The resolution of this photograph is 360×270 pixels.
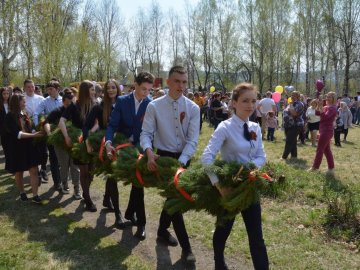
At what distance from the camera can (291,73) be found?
47781 millimetres

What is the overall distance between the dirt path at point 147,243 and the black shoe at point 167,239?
0.07 meters

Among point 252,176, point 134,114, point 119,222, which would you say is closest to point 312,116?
point 119,222

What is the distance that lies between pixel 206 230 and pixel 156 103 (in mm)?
2054

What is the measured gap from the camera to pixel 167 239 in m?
4.59

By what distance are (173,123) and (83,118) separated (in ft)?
8.55

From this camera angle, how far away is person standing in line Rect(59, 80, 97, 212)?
5719 mm

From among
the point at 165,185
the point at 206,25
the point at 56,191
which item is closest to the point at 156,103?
the point at 165,185

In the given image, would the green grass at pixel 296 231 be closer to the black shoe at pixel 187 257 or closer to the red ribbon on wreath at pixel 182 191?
the black shoe at pixel 187 257

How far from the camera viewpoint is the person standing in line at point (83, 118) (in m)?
5.72

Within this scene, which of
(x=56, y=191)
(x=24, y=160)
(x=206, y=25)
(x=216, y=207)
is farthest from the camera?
(x=206, y=25)

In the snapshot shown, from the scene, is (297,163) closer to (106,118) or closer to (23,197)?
(106,118)

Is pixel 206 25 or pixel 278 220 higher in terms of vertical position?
pixel 206 25

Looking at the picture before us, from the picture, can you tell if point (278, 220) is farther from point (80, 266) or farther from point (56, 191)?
point (56, 191)

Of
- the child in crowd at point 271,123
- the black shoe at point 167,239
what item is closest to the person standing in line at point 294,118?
the child in crowd at point 271,123
